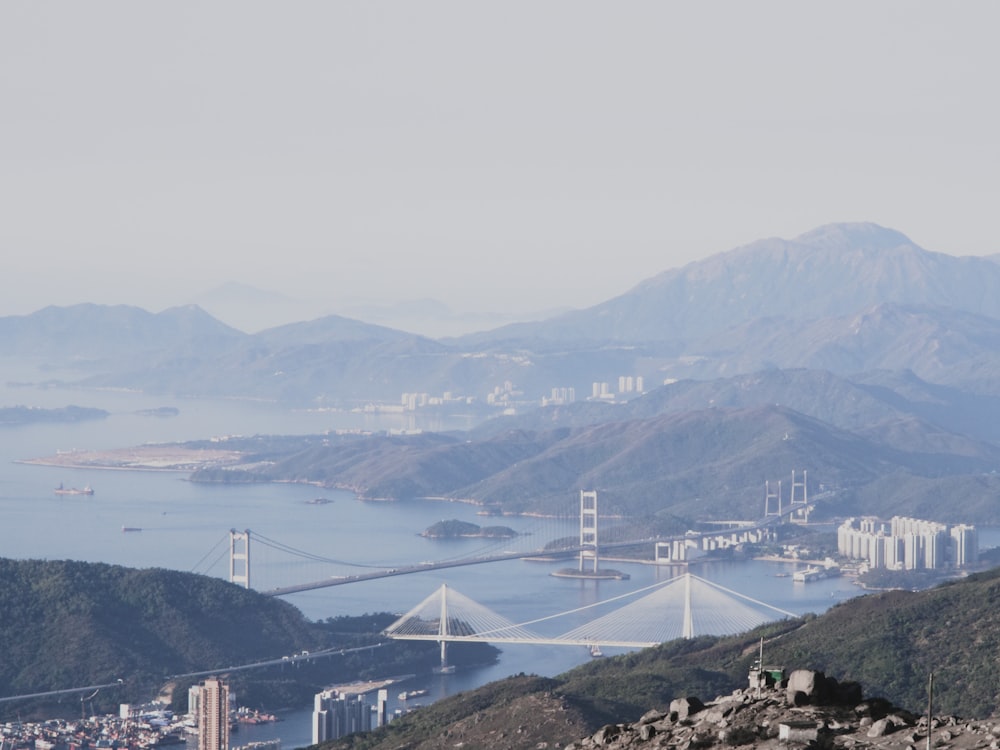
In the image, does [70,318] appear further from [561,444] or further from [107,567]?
[107,567]

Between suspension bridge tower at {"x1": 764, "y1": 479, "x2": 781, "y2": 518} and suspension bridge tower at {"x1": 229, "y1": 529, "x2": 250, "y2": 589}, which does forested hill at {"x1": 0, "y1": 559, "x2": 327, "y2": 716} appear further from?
suspension bridge tower at {"x1": 764, "y1": 479, "x2": 781, "y2": 518}

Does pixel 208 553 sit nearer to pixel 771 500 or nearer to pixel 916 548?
pixel 916 548

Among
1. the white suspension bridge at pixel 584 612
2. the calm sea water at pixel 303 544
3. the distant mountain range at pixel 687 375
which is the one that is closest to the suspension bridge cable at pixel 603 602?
the white suspension bridge at pixel 584 612

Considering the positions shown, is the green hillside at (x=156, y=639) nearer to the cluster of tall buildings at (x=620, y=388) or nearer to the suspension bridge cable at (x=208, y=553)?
the suspension bridge cable at (x=208, y=553)

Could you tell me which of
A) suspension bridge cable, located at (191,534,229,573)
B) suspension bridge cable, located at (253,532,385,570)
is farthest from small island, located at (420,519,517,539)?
suspension bridge cable, located at (191,534,229,573)

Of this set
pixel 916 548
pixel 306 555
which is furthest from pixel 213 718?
pixel 916 548

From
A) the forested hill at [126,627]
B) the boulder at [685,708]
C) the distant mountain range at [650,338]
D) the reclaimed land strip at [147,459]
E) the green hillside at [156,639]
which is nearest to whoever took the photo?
the boulder at [685,708]
